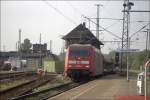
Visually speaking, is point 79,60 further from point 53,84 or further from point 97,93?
point 97,93

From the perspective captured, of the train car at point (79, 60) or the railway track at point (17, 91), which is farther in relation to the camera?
the train car at point (79, 60)

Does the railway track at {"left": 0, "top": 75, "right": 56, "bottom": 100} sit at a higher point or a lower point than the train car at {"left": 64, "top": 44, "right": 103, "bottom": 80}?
lower

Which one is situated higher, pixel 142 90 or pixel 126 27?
pixel 126 27

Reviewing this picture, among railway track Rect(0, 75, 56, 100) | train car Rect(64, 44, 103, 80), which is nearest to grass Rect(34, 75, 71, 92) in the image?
railway track Rect(0, 75, 56, 100)

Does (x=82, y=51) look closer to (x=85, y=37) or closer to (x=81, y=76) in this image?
(x=81, y=76)

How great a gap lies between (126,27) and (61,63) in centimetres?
2175

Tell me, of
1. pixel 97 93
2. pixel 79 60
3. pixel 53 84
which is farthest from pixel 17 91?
pixel 79 60

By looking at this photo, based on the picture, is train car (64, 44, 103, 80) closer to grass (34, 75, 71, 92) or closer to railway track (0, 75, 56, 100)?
grass (34, 75, 71, 92)

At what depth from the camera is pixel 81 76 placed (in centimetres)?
4081

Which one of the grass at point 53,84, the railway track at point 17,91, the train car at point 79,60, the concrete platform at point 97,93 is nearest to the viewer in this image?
the concrete platform at point 97,93

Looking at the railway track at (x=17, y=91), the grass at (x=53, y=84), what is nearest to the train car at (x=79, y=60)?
the grass at (x=53, y=84)

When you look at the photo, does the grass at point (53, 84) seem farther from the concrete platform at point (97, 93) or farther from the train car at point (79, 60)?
the concrete platform at point (97, 93)

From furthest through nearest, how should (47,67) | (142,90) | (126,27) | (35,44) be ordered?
(35,44) → (47,67) → (126,27) → (142,90)

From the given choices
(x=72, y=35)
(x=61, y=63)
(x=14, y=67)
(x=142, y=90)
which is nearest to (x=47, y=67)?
(x=61, y=63)
